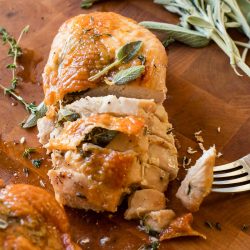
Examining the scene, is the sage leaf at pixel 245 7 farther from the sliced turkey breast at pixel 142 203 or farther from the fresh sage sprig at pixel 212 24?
the sliced turkey breast at pixel 142 203

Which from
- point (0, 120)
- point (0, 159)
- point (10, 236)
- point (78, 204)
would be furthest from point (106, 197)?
point (0, 120)

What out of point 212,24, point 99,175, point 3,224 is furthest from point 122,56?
point 3,224

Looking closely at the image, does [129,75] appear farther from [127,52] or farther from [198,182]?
[198,182]

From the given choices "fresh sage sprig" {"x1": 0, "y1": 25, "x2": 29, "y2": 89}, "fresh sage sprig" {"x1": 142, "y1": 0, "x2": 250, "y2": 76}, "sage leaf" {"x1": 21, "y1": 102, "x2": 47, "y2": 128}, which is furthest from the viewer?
"fresh sage sprig" {"x1": 142, "y1": 0, "x2": 250, "y2": 76}

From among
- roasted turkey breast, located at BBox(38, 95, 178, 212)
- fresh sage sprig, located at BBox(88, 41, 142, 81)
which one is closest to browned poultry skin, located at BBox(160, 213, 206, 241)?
roasted turkey breast, located at BBox(38, 95, 178, 212)

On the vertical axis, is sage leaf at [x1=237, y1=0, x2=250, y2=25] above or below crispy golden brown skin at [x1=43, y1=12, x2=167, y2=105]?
below

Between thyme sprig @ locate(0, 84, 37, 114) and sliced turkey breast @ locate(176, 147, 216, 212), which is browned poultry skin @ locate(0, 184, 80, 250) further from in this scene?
thyme sprig @ locate(0, 84, 37, 114)
